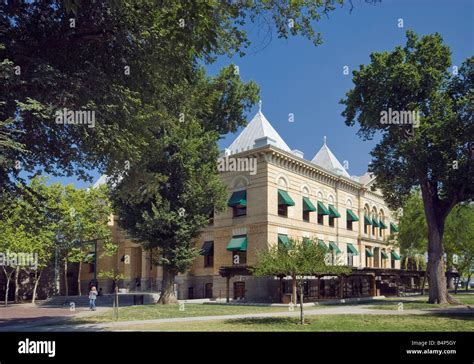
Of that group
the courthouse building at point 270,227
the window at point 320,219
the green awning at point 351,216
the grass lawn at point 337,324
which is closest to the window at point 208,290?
the courthouse building at point 270,227

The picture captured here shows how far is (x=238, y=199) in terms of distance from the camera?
130ft

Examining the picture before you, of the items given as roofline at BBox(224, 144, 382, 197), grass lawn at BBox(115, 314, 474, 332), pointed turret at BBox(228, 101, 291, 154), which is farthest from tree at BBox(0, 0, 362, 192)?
pointed turret at BBox(228, 101, 291, 154)

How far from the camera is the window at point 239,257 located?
130 feet

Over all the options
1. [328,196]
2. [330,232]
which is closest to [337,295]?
[330,232]

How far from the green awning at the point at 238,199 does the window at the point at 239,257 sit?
13.8ft

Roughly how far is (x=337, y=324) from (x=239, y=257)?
75.9 ft

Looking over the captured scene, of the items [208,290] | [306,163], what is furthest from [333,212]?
[208,290]

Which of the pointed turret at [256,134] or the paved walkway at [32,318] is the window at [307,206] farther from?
the paved walkway at [32,318]

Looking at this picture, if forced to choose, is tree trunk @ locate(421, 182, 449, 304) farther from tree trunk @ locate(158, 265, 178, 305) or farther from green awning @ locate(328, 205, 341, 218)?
tree trunk @ locate(158, 265, 178, 305)

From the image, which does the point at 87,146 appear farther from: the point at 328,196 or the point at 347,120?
the point at 328,196

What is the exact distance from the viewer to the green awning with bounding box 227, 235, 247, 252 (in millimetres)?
38531

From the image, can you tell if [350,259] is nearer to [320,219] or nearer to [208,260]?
[320,219]
